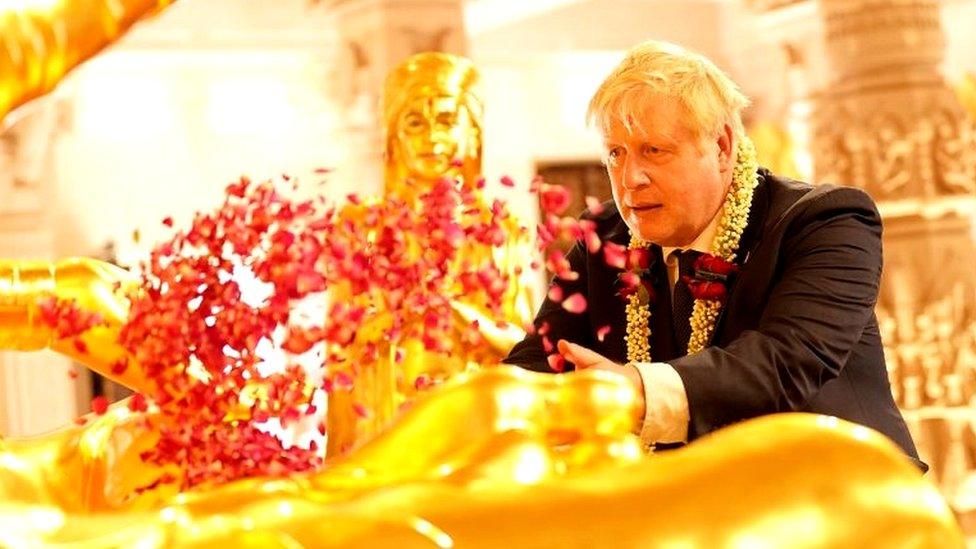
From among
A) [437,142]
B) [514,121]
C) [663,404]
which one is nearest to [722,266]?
[663,404]

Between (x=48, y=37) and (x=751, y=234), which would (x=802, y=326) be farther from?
(x=48, y=37)

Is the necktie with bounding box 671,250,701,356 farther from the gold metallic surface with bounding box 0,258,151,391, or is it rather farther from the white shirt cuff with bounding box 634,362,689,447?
the gold metallic surface with bounding box 0,258,151,391

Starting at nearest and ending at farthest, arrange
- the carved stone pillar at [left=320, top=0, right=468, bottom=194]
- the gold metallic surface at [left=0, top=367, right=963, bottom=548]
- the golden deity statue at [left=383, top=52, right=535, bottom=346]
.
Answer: the gold metallic surface at [left=0, top=367, right=963, bottom=548]
the golden deity statue at [left=383, top=52, right=535, bottom=346]
the carved stone pillar at [left=320, top=0, right=468, bottom=194]

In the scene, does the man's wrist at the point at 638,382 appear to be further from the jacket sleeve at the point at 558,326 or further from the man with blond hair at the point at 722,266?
the jacket sleeve at the point at 558,326

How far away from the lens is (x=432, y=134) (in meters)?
3.33

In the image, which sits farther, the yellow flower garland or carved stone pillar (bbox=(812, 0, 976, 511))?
carved stone pillar (bbox=(812, 0, 976, 511))

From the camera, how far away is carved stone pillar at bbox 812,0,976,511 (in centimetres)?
582

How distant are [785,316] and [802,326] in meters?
0.02

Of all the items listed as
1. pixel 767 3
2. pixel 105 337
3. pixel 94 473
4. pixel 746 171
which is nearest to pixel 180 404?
pixel 94 473

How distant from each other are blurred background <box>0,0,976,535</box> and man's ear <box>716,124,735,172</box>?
351 centimetres

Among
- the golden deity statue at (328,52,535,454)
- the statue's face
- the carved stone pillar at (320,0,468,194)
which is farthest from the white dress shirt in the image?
the carved stone pillar at (320,0,468,194)

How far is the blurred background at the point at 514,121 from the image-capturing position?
586cm

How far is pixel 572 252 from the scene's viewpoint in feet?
7.14

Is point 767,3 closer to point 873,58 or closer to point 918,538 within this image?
point 873,58
